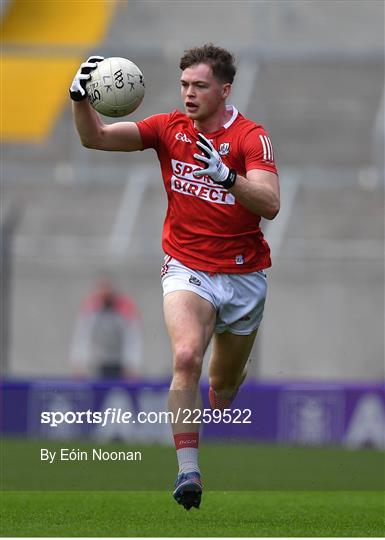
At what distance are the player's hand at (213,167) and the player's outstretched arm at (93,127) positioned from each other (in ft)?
2.88

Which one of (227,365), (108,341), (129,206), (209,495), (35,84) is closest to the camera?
(227,365)

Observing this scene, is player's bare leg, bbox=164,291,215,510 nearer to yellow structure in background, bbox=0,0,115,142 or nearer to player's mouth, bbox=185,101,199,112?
player's mouth, bbox=185,101,199,112

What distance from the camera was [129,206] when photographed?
18.8 m

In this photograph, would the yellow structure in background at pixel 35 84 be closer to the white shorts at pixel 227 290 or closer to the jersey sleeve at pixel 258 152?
the white shorts at pixel 227 290

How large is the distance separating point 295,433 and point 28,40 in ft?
36.3

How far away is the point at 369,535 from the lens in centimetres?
699

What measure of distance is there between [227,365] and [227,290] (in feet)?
2.15

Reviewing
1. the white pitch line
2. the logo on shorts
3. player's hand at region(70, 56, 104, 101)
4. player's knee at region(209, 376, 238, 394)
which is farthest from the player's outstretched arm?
the white pitch line

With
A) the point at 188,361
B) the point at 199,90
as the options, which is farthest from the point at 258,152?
the point at 188,361

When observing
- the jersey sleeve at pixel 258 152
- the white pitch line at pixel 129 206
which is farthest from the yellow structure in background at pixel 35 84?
the jersey sleeve at pixel 258 152

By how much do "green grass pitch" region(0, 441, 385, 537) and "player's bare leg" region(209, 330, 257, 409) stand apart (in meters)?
0.67

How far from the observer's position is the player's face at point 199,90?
7895mm

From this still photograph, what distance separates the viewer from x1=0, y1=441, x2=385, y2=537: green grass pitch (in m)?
7.21

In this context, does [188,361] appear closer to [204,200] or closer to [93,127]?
[204,200]
